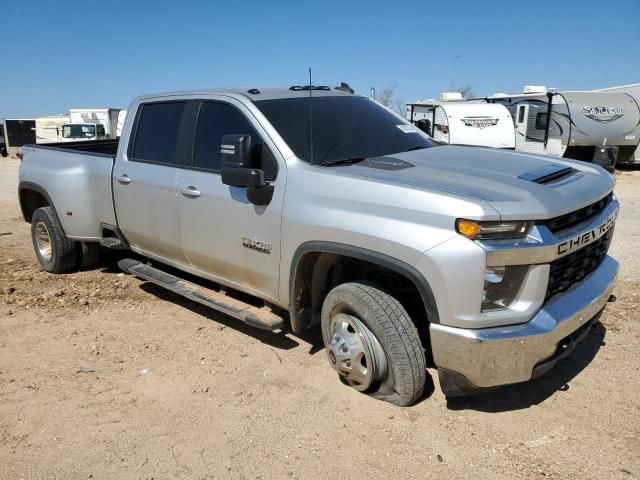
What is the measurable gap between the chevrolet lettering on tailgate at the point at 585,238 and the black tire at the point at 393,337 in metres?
0.90

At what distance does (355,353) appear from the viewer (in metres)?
3.46

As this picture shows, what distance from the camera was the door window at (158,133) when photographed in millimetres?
4723

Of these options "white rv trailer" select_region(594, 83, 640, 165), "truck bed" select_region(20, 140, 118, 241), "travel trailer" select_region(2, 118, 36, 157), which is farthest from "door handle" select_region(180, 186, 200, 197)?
"travel trailer" select_region(2, 118, 36, 157)

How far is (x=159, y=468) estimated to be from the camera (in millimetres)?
2971

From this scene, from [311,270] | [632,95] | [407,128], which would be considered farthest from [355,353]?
[632,95]

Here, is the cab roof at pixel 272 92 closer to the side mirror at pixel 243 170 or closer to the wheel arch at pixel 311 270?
the side mirror at pixel 243 170

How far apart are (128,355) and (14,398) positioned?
0.84 metres

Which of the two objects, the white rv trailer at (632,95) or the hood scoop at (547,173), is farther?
the white rv trailer at (632,95)

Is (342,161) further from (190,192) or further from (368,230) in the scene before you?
(190,192)

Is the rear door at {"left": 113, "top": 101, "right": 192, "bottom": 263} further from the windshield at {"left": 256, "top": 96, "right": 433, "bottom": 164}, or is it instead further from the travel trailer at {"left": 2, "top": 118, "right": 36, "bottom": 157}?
the travel trailer at {"left": 2, "top": 118, "right": 36, "bottom": 157}

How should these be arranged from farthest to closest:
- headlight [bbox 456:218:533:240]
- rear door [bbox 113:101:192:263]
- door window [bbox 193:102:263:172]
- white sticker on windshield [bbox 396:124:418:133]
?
rear door [bbox 113:101:192:263]
white sticker on windshield [bbox 396:124:418:133]
door window [bbox 193:102:263:172]
headlight [bbox 456:218:533:240]

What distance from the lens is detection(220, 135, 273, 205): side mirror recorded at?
365 centimetres

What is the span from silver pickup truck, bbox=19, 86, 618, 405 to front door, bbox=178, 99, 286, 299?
0.5 inches

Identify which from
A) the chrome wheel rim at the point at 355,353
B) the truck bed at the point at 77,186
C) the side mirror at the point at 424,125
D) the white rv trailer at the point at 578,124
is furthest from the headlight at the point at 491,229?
the white rv trailer at the point at 578,124
